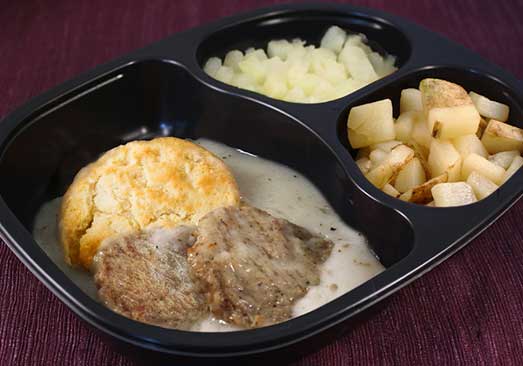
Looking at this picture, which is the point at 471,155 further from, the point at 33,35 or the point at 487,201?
the point at 33,35

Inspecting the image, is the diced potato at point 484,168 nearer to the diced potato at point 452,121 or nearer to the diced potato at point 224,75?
the diced potato at point 452,121

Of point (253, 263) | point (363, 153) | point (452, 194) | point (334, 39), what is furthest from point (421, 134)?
point (253, 263)

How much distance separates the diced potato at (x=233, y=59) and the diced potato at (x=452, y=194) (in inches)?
33.0

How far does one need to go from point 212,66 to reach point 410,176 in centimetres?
77

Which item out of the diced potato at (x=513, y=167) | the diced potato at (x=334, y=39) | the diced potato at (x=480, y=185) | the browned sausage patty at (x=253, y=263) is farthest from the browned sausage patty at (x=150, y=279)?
the diced potato at (x=334, y=39)

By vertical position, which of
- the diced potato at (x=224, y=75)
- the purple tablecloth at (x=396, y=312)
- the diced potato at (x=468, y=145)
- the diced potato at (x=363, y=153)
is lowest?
the purple tablecloth at (x=396, y=312)

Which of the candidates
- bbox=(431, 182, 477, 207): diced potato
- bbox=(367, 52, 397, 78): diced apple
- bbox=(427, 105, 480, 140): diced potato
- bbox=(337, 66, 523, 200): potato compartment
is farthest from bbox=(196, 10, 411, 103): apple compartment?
bbox=(431, 182, 477, 207): diced potato

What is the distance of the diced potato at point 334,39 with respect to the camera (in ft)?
8.27

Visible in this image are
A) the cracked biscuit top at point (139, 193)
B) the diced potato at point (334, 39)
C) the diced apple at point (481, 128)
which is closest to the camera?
the cracked biscuit top at point (139, 193)

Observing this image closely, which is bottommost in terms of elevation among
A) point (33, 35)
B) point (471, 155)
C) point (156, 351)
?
point (33, 35)

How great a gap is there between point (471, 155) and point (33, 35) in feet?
5.65

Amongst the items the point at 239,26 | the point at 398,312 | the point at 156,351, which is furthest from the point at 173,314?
the point at 239,26

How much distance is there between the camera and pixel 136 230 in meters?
1.92

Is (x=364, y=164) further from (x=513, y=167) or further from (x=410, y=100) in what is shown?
(x=513, y=167)
